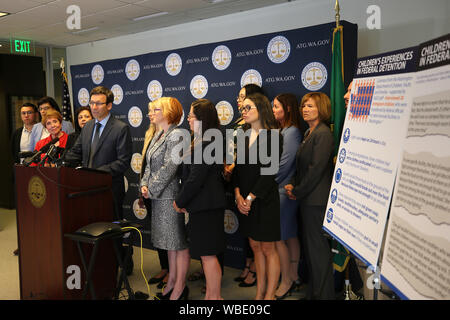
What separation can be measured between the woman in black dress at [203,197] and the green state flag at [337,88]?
97cm

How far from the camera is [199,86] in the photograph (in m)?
4.34

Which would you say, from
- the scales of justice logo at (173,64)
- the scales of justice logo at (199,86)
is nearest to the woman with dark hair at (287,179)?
the scales of justice logo at (199,86)

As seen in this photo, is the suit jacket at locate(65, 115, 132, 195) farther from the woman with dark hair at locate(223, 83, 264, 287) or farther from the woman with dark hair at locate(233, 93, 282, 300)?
the woman with dark hair at locate(233, 93, 282, 300)

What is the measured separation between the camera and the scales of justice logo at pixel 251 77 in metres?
3.89

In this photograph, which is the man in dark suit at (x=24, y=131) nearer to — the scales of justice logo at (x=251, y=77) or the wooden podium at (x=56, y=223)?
the wooden podium at (x=56, y=223)

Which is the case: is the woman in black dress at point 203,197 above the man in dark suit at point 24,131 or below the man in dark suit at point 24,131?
below

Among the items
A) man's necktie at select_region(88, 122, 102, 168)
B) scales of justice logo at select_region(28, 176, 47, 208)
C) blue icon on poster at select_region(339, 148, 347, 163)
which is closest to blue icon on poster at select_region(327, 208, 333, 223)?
blue icon on poster at select_region(339, 148, 347, 163)

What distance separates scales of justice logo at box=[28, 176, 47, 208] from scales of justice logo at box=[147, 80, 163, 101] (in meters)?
2.14

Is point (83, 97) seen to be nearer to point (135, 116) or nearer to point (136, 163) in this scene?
point (135, 116)

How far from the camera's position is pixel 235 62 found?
4043 mm

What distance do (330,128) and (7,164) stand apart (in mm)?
6577

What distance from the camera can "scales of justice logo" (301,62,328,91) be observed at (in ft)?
11.4

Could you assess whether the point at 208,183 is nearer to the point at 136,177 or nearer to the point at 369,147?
the point at 369,147

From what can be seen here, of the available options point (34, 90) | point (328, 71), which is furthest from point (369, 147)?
point (34, 90)
